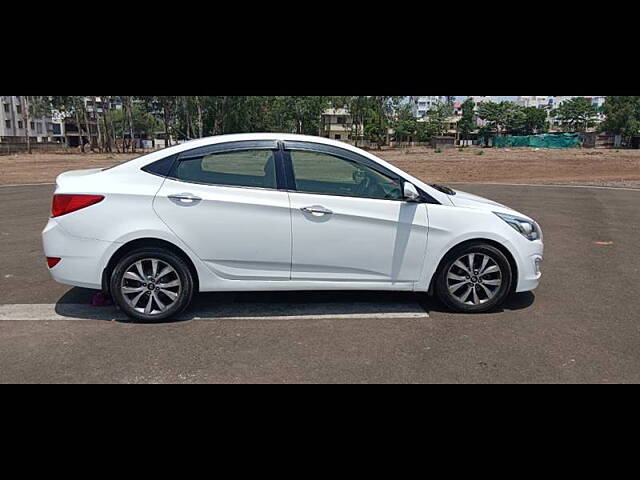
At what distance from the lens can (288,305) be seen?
5.04 meters

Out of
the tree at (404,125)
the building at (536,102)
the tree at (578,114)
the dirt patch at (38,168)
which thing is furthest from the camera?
the building at (536,102)

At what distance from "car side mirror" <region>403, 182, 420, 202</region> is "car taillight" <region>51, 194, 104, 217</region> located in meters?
2.83

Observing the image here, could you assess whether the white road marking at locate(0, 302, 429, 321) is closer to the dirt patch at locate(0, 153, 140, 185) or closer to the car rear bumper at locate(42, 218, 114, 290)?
the car rear bumper at locate(42, 218, 114, 290)

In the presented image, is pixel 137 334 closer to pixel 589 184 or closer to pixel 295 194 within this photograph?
pixel 295 194

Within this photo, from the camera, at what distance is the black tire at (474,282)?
4.75 meters

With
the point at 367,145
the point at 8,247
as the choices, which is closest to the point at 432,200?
the point at 8,247

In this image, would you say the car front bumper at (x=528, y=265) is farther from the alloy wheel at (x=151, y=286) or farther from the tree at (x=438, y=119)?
the tree at (x=438, y=119)

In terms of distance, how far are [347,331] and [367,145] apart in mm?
70456

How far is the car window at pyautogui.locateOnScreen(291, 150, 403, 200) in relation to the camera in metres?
4.74

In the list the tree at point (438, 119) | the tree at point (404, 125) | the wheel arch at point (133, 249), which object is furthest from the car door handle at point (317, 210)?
the tree at point (438, 119)

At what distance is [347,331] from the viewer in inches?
173

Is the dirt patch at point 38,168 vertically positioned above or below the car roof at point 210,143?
below

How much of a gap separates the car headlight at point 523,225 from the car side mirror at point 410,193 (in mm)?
857

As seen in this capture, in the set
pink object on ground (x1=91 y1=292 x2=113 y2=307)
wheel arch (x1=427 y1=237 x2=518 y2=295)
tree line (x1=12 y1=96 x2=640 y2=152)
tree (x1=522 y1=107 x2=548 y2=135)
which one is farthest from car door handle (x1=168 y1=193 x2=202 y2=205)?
tree (x1=522 y1=107 x2=548 y2=135)
